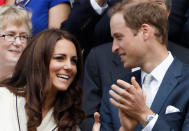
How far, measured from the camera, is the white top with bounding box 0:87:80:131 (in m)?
3.67

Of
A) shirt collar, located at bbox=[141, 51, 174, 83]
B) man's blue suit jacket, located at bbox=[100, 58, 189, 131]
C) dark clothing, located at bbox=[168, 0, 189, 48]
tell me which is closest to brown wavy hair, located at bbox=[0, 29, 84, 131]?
man's blue suit jacket, located at bbox=[100, 58, 189, 131]

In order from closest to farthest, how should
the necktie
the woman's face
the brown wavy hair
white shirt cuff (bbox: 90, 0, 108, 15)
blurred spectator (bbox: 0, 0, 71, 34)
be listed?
the necktie
the brown wavy hair
the woman's face
white shirt cuff (bbox: 90, 0, 108, 15)
blurred spectator (bbox: 0, 0, 71, 34)

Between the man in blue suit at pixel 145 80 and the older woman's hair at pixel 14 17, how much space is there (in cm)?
83

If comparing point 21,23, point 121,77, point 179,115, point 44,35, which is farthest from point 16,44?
point 179,115

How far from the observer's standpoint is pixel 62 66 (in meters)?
3.91

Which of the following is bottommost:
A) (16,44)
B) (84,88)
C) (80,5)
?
(84,88)

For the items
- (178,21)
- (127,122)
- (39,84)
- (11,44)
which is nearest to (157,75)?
Answer: (127,122)

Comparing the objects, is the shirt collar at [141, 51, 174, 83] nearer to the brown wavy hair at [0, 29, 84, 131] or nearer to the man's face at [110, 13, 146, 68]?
the man's face at [110, 13, 146, 68]

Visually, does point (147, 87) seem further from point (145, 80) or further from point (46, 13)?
point (46, 13)

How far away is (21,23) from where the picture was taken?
443 centimetres

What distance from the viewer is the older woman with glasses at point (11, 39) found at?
437 centimetres

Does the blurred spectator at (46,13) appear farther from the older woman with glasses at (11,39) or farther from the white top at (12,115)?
the white top at (12,115)

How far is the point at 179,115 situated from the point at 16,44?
1.67 metres

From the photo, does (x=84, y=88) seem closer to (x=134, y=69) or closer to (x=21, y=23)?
(x=134, y=69)
